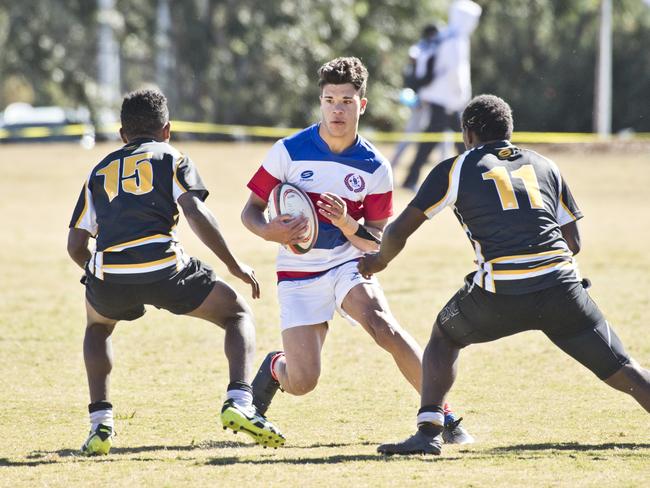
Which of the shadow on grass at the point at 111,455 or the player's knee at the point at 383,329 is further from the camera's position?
the player's knee at the point at 383,329

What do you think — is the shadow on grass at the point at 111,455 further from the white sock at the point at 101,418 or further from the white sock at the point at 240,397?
the white sock at the point at 240,397

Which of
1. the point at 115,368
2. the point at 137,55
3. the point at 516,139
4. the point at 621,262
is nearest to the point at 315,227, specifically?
the point at 115,368

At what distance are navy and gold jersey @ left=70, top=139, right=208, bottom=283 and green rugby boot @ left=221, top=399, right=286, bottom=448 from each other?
789 mm

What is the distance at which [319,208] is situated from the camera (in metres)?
6.55

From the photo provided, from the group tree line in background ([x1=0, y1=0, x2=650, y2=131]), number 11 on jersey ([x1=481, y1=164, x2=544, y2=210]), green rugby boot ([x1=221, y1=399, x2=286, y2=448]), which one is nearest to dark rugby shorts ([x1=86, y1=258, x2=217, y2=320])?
green rugby boot ([x1=221, y1=399, x2=286, y2=448])

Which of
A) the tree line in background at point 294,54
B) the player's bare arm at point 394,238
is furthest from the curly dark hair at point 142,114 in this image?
the tree line in background at point 294,54

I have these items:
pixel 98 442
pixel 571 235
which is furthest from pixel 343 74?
pixel 98 442

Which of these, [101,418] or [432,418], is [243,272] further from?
[432,418]

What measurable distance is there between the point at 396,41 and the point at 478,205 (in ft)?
107

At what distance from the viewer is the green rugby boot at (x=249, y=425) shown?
19.6 ft

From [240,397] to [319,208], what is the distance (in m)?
1.14

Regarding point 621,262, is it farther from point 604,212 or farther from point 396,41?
point 396,41

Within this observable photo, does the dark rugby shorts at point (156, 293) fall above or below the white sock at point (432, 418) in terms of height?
above

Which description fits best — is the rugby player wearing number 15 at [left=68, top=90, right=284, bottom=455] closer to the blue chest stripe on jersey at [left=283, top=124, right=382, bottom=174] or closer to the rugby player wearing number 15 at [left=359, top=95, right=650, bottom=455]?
the blue chest stripe on jersey at [left=283, top=124, right=382, bottom=174]
